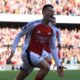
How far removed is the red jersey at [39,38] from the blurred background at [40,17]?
15611 millimetres

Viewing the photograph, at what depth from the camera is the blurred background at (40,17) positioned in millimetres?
25719

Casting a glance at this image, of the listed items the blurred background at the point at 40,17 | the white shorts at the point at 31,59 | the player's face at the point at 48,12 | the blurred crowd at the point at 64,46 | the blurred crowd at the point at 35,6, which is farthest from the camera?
the blurred crowd at the point at 35,6

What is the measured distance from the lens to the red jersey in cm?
873

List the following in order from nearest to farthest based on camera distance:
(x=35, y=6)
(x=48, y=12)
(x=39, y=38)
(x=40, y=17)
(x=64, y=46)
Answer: (x=48, y=12)
(x=39, y=38)
(x=64, y=46)
(x=40, y=17)
(x=35, y=6)

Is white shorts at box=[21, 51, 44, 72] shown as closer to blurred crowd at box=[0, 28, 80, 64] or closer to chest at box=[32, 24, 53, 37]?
chest at box=[32, 24, 53, 37]

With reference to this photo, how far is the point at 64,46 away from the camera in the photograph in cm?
2673

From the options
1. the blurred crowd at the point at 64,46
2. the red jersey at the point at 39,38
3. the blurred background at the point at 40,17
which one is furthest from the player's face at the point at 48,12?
the blurred background at the point at 40,17

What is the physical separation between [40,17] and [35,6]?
814 millimetres

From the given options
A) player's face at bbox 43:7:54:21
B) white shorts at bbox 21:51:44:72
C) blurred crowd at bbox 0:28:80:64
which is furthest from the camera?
blurred crowd at bbox 0:28:80:64

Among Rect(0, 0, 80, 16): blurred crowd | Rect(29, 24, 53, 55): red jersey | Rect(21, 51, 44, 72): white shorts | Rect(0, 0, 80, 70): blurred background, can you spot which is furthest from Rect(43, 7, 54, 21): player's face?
Rect(0, 0, 80, 16): blurred crowd

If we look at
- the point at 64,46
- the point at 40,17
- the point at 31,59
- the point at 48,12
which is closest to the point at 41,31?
the point at 48,12

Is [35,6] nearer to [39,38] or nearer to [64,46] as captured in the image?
[64,46]

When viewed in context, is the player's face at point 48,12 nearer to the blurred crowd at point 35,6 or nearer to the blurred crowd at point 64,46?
the blurred crowd at point 64,46

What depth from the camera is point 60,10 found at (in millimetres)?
29438
